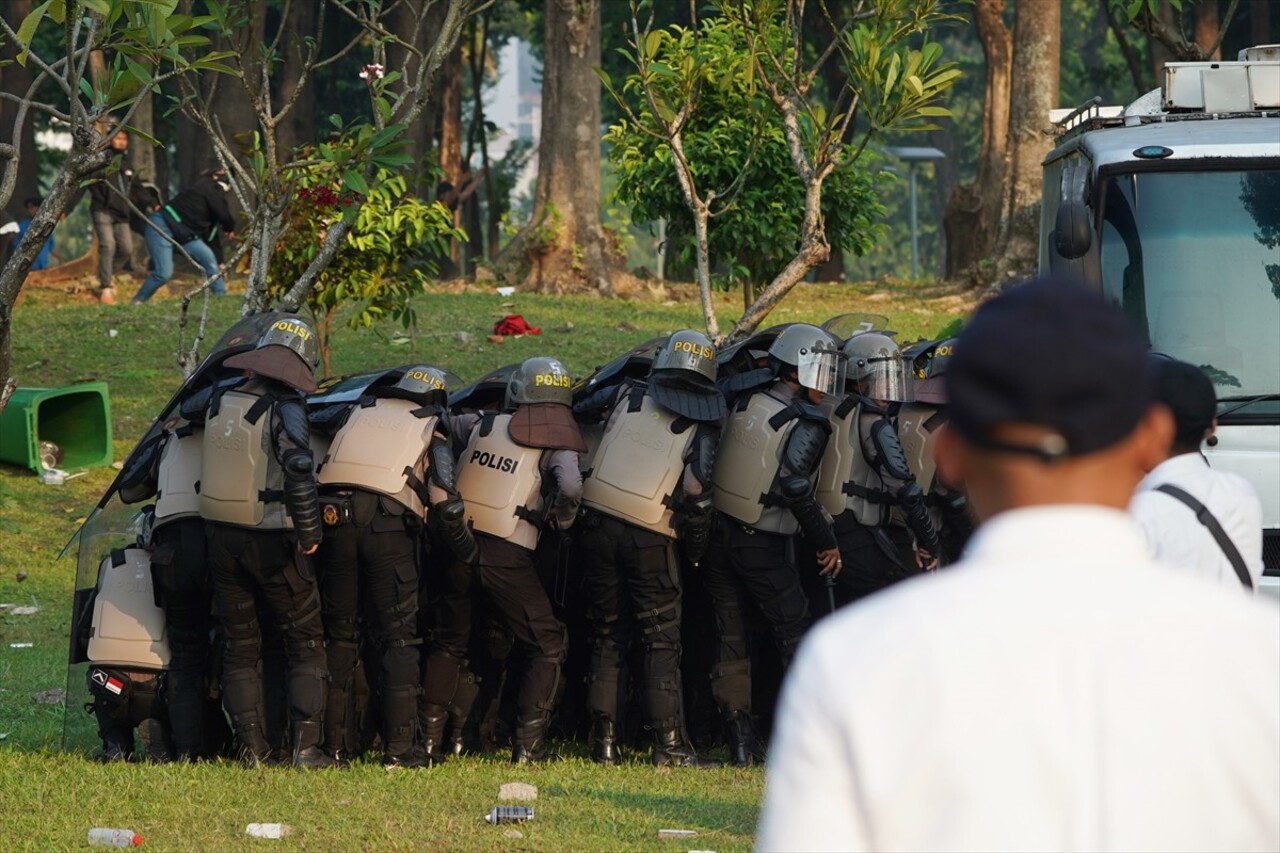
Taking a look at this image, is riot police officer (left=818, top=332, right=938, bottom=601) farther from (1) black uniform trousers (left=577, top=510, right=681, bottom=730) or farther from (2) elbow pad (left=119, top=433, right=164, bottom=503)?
(2) elbow pad (left=119, top=433, right=164, bottom=503)

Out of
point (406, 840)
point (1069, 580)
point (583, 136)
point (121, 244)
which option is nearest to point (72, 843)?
point (406, 840)

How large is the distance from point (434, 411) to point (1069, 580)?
251 inches

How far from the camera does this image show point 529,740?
8.35m

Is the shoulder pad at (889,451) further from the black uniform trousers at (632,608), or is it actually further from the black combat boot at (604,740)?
the black combat boot at (604,740)

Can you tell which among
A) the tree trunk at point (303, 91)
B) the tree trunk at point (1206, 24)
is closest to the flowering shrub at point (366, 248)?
the tree trunk at point (303, 91)

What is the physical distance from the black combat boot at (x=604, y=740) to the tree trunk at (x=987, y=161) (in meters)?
16.3

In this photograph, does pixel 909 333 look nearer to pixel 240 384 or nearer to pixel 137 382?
pixel 137 382

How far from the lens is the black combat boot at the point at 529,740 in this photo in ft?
27.4

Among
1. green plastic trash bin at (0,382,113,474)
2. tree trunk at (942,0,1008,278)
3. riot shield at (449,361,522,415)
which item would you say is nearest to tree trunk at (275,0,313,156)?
tree trunk at (942,0,1008,278)

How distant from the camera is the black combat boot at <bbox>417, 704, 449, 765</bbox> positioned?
8367 mm

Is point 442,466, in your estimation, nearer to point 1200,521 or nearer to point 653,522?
point 653,522

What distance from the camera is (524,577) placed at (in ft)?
27.3

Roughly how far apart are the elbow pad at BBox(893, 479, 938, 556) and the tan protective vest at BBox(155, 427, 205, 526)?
3.14 m

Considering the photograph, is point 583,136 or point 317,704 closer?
point 317,704
